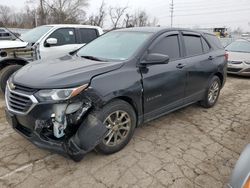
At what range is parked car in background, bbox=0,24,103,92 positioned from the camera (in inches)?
218

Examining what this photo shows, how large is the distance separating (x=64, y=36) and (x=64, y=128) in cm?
475

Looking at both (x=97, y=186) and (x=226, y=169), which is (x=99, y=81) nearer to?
(x=97, y=186)

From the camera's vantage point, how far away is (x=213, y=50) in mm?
5129

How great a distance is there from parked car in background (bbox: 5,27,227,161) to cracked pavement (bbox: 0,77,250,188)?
0.26 metres

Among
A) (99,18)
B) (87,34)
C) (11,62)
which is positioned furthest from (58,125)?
(99,18)

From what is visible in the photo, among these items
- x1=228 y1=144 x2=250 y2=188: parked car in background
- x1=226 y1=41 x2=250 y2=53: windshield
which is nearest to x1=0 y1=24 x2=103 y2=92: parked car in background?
x1=228 y1=144 x2=250 y2=188: parked car in background

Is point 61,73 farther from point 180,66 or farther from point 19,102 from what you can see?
point 180,66

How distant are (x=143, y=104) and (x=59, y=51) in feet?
13.4

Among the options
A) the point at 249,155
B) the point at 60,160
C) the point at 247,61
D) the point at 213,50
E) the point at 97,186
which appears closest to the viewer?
the point at 249,155

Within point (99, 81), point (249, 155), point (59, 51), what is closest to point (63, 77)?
point (99, 81)

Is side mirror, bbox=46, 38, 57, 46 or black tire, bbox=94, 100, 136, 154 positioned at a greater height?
side mirror, bbox=46, 38, 57, 46

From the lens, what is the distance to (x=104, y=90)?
2.88 metres

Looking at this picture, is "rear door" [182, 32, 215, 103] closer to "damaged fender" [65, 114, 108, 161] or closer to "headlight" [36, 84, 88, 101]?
"damaged fender" [65, 114, 108, 161]

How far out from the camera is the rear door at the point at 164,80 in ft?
11.4
